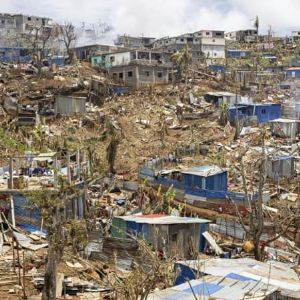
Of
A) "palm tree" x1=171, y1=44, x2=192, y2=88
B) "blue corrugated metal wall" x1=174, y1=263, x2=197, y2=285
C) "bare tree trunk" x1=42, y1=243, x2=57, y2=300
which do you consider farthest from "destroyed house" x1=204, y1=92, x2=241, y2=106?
"bare tree trunk" x1=42, y1=243, x2=57, y2=300

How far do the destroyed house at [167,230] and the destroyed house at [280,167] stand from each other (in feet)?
29.6

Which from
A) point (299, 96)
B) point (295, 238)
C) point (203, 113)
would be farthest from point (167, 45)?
point (295, 238)

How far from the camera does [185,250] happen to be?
529 inches

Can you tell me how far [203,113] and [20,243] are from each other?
2285 cm

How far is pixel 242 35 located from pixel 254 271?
65.9 m

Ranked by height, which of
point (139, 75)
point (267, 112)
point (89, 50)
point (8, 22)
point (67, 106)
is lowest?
point (267, 112)

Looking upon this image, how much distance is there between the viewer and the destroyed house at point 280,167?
22.2 metres

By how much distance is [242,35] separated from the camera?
234ft

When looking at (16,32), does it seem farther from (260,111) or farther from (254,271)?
(254,271)

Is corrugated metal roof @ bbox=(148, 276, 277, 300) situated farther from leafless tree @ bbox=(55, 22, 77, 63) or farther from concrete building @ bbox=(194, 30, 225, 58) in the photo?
concrete building @ bbox=(194, 30, 225, 58)

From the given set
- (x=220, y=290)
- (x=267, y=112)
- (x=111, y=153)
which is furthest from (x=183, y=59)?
(x=220, y=290)

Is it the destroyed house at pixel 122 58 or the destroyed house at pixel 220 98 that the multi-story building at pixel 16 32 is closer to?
the destroyed house at pixel 122 58

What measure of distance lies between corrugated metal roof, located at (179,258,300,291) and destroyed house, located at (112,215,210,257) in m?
3.26

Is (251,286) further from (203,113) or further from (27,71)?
(27,71)
